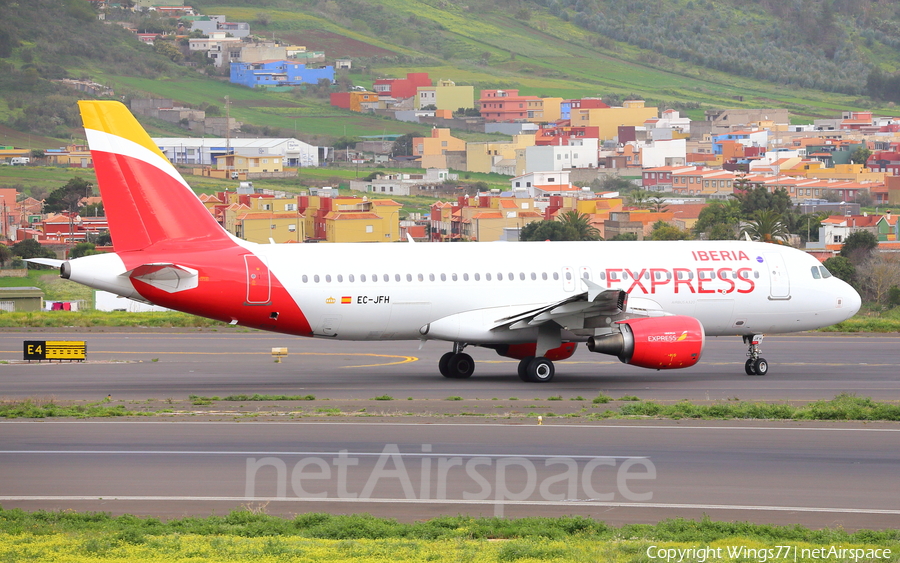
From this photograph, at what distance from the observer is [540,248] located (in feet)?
102

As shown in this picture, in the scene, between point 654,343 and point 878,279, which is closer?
point 654,343

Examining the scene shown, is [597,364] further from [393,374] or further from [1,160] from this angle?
[1,160]

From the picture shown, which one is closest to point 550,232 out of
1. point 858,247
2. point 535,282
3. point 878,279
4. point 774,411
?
point 858,247

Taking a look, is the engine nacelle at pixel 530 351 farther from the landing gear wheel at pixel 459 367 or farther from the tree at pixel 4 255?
the tree at pixel 4 255

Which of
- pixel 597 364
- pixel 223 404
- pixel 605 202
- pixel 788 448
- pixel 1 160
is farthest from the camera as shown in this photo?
pixel 1 160

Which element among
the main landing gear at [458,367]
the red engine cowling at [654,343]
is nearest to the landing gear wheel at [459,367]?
the main landing gear at [458,367]

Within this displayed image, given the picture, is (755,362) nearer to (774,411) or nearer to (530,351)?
(530,351)

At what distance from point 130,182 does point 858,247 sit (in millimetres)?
71821

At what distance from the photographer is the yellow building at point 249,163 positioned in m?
186

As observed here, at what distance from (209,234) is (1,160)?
171832mm

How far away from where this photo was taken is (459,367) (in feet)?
99.5

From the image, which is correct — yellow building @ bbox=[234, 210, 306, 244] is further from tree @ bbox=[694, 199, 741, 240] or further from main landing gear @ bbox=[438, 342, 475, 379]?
main landing gear @ bbox=[438, 342, 475, 379]

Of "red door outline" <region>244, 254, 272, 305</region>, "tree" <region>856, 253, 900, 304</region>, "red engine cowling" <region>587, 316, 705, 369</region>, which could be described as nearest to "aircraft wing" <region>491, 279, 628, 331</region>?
"red engine cowling" <region>587, 316, 705, 369</region>

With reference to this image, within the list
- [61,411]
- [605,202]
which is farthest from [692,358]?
[605,202]
